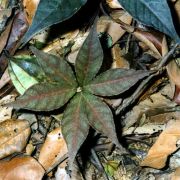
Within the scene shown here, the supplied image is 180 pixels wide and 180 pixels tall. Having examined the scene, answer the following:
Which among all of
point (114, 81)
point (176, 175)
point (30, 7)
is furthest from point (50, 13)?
point (176, 175)

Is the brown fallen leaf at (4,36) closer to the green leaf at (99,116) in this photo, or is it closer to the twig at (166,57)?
the green leaf at (99,116)

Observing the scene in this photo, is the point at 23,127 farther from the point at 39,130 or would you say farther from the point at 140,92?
the point at 140,92

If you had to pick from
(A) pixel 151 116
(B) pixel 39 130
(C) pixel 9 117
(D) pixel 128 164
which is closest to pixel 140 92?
(A) pixel 151 116

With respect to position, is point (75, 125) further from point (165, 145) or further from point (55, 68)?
point (165, 145)

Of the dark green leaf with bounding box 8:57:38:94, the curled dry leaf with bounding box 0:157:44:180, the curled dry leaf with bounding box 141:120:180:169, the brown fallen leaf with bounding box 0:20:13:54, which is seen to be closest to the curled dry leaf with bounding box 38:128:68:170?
the curled dry leaf with bounding box 0:157:44:180

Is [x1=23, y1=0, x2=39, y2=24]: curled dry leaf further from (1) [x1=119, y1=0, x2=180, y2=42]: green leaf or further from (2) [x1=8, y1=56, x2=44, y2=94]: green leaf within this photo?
(1) [x1=119, y1=0, x2=180, y2=42]: green leaf

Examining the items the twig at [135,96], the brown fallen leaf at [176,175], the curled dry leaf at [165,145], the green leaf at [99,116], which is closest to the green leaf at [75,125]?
the green leaf at [99,116]
